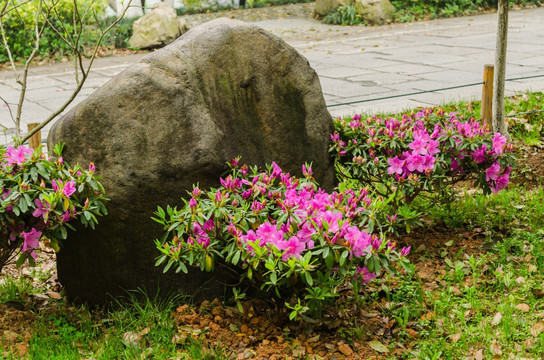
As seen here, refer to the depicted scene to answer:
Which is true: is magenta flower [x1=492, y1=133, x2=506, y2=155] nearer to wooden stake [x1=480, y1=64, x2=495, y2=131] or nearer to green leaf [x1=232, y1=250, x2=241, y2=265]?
wooden stake [x1=480, y1=64, x2=495, y2=131]

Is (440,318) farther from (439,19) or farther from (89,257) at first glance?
(439,19)

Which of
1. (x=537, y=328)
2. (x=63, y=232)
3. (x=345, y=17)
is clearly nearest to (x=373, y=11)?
(x=345, y=17)

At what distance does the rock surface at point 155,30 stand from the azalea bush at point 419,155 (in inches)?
372

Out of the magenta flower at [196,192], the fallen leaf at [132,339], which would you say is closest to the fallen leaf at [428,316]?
the magenta flower at [196,192]

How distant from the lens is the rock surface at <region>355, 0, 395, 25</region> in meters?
15.7

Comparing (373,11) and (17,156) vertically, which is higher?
(373,11)

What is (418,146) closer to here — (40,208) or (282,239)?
(282,239)

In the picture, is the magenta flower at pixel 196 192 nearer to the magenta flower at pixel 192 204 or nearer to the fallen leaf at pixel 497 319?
the magenta flower at pixel 192 204

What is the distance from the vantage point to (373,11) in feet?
51.8

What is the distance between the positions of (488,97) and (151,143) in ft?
11.9

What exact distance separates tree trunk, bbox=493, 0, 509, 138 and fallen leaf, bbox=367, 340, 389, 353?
3.07 meters

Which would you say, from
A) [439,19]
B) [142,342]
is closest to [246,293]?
[142,342]

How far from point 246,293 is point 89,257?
2.87 ft

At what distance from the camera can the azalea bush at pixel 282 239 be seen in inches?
125
